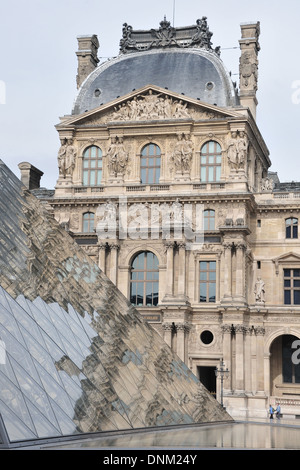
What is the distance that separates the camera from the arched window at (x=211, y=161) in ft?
138

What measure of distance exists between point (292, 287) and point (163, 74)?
14087 millimetres

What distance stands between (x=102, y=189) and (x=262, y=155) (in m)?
10.9

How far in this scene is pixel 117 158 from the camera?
43000 mm

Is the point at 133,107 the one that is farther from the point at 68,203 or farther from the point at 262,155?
the point at 262,155

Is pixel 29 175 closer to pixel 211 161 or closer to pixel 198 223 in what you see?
pixel 211 161

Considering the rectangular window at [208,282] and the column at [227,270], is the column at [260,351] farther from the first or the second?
the rectangular window at [208,282]

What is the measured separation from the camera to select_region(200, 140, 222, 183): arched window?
42188 millimetres

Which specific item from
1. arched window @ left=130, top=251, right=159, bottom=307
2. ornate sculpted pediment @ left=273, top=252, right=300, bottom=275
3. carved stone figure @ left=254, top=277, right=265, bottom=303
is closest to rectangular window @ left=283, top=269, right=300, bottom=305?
ornate sculpted pediment @ left=273, top=252, right=300, bottom=275

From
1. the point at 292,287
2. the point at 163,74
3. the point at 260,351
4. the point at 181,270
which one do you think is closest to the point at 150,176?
the point at 181,270

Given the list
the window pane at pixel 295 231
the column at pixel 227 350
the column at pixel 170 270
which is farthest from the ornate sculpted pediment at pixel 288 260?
the column at pixel 170 270

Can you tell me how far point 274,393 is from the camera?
134ft

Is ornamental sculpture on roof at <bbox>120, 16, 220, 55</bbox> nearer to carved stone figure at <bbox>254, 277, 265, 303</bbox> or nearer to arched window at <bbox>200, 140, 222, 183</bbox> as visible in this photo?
arched window at <bbox>200, 140, 222, 183</bbox>
